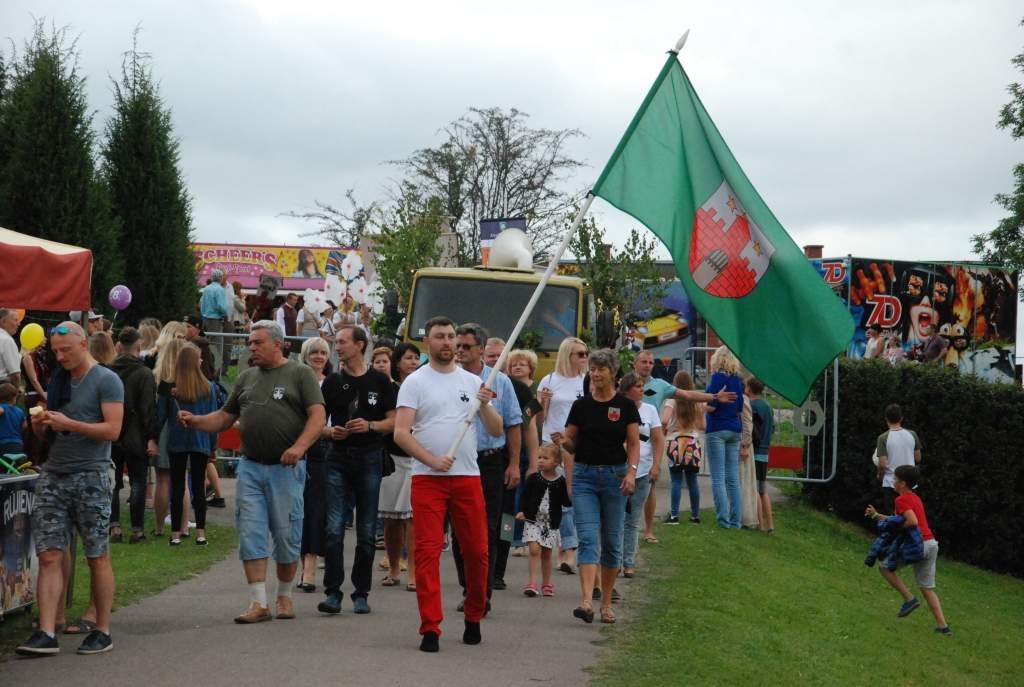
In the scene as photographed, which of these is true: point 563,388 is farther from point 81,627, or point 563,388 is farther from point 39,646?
point 39,646

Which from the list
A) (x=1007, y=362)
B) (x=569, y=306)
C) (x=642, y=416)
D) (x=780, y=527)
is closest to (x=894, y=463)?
(x=780, y=527)

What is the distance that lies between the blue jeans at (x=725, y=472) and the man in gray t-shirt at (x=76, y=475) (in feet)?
35.5

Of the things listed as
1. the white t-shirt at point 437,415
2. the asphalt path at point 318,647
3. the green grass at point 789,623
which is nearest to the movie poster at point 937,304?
the green grass at point 789,623

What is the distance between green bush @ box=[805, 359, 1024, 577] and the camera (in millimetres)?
23562

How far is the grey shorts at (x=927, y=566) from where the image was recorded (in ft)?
49.7

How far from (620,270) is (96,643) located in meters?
35.7

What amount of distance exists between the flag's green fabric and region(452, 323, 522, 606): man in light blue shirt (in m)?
1.48

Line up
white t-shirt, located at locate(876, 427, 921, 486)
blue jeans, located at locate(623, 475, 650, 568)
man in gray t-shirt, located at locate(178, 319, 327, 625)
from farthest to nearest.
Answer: white t-shirt, located at locate(876, 427, 921, 486) < blue jeans, located at locate(623, 475, 650, 568) < man in gray t-shirt, located at locate(178, 319, 327, 625)

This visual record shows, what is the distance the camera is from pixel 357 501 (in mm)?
10703

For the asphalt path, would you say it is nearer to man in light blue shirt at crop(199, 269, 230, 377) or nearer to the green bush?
man in light blue shirt at crop(199, 269, 230, 377)

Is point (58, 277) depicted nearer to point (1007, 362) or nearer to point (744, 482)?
point (744, 482)

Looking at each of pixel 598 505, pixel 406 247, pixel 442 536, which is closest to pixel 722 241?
pixel 598 505

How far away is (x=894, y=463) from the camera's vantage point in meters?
20.1

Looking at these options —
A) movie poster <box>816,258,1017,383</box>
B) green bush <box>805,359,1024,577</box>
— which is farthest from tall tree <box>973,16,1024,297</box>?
green bush <box>805,359,1024,577</box>
